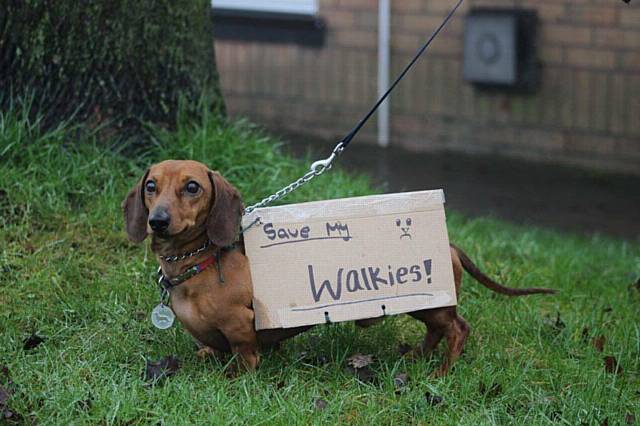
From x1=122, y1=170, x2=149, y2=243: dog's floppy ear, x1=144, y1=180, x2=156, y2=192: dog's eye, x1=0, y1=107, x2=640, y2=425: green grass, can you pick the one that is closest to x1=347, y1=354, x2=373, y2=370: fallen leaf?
x1=0, y1=107, x2=640, y2=425: green grass

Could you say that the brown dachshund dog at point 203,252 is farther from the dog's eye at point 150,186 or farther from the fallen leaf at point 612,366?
the fallen leaf at point 612,366

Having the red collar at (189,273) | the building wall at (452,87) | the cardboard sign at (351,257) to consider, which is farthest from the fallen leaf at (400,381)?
→ the building wall at (452,87)

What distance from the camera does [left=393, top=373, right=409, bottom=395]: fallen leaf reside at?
13.8 feet

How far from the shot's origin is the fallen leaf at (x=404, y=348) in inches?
181

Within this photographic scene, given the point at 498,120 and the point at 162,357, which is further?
the point at 498,120

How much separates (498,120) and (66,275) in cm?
570

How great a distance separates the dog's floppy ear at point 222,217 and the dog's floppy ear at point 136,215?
0.82 ft

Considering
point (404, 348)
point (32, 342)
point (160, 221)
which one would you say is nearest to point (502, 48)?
point (404, 348)

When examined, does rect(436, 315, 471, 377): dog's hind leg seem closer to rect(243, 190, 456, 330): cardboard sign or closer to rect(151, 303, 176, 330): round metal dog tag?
rect(243, 190, 456, 330): cardboard sign

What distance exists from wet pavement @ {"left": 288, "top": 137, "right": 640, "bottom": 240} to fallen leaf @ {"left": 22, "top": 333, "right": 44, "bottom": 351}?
4315 millimetres

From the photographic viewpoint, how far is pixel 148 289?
16.0 ft

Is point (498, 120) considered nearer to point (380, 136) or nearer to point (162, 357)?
point (380, 136)

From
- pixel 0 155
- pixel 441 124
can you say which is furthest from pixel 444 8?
pixel 0 155

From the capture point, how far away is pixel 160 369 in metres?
4.17
